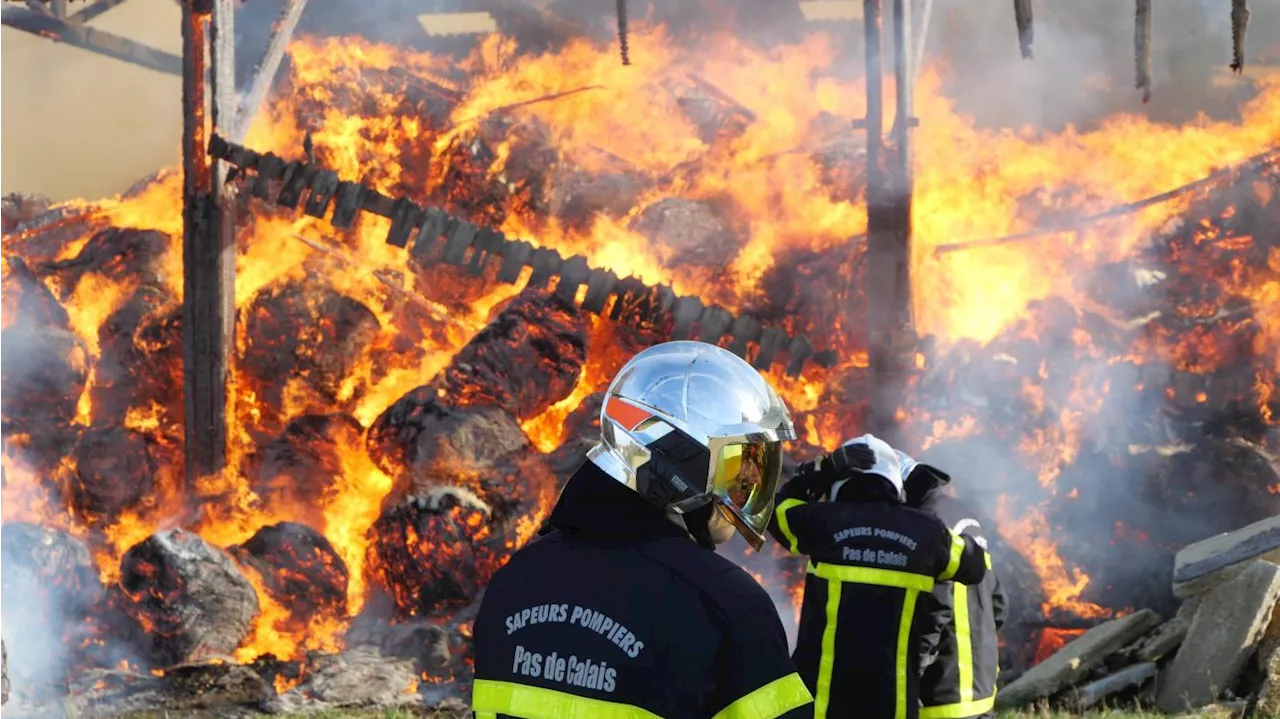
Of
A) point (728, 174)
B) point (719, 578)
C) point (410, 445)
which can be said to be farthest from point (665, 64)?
point (719, 578)

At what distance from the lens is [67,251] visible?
14391mm

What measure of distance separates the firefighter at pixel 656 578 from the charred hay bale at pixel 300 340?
1060cm

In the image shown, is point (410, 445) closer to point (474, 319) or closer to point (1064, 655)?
point (474, 319)

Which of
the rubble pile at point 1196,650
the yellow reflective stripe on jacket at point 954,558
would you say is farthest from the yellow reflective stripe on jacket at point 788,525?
the rubble pile at point 1196,650

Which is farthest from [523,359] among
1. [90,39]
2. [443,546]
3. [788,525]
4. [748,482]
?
[748,482]

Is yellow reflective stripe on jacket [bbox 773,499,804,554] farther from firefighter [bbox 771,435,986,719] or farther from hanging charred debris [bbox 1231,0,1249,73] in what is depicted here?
hanging charred debris [bbox 1231,0,1249,73]

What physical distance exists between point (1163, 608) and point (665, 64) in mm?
8447

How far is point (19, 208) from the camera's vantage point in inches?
607

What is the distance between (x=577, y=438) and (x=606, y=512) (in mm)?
8835

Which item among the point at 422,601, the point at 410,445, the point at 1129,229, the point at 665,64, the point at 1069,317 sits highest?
the point at 665,64

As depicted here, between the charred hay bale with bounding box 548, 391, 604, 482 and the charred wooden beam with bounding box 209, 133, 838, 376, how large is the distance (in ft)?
2.75

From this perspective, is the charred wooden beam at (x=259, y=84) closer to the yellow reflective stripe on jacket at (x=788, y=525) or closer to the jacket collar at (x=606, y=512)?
the yellow reflective stripe on jacket at (x=788, y=525)

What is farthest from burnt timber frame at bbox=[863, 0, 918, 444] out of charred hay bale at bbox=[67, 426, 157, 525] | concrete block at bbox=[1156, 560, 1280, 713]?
charred hay bale at bbox=[67, 426, 157, 525]

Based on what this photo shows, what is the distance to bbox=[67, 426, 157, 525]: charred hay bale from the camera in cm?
1250
